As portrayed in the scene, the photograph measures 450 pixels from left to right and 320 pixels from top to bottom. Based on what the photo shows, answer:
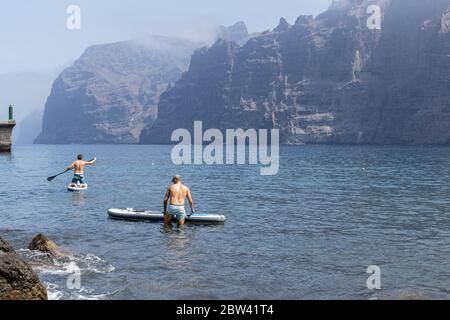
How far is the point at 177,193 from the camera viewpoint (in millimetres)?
21328

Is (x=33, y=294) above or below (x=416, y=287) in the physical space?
above

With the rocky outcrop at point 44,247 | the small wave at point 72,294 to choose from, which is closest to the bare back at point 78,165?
the rocky outcrop at point 44,247

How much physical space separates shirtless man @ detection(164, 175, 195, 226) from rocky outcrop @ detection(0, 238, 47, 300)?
420 inches

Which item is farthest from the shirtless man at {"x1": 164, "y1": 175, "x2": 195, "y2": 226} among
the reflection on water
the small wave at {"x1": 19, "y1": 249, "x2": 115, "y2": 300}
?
the reflection on water

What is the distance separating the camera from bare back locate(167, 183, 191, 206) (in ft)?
69.4

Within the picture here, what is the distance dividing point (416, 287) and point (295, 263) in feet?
13.2

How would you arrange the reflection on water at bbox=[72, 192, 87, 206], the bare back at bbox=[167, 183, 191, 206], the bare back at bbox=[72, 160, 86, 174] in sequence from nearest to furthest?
the bare back at bbox=[167, 183, 191, 206] → the reflection on water at bbox=[72, 192, 87, 206] → the bare back at bbox=[72, 160, 86, 174]

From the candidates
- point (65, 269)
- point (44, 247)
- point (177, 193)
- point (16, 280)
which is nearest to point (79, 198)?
point (177, 193)

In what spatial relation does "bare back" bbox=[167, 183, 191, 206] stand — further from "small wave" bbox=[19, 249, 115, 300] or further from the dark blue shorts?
the dark blue shorts

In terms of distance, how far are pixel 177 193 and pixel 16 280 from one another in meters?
11.3
